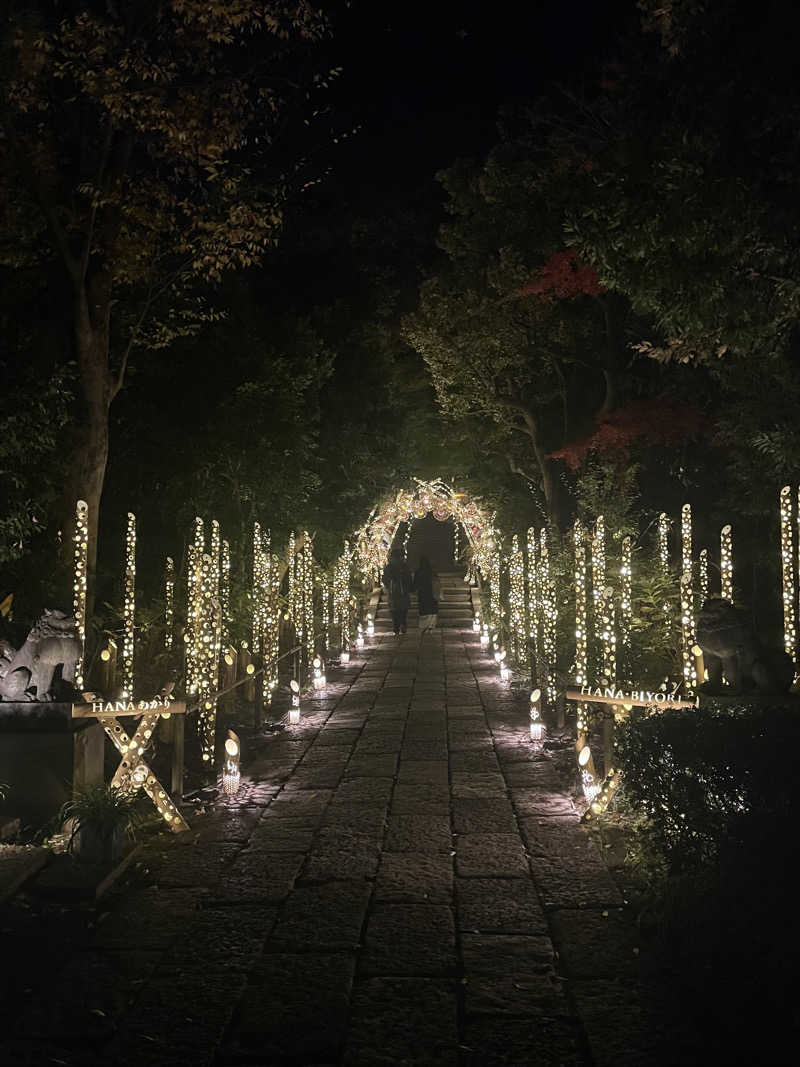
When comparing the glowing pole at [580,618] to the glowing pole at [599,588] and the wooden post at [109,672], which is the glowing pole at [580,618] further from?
the wooden post at [109,672]

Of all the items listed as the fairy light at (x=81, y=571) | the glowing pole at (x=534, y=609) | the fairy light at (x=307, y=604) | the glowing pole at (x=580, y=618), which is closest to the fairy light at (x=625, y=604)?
the glowing pole at (x=580, y=618)

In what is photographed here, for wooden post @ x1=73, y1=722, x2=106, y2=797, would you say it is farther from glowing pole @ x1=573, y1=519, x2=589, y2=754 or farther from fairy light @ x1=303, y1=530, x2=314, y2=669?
fairy light @ x1=303, y1=530, x2=314, y2=669

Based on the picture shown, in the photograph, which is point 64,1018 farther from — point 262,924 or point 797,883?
point 797,883

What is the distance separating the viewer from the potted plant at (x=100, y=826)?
5.69m

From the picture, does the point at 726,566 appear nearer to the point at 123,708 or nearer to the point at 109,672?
the point at 123,708

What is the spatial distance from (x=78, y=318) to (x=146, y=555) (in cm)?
491

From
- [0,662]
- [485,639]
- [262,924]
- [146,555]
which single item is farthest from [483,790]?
[485,639]

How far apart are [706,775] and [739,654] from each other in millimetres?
3121

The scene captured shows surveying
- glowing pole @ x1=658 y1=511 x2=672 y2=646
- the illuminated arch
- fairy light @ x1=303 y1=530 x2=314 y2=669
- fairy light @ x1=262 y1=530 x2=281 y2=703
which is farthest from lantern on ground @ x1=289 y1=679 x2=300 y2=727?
the illuminated arch

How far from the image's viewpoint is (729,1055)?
3.44m

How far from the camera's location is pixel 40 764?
664 cm

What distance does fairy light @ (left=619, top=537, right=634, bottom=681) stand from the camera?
9.57 meters

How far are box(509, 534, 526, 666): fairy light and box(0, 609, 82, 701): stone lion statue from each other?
8792mm

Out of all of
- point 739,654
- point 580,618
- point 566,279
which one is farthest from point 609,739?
point 566,279
